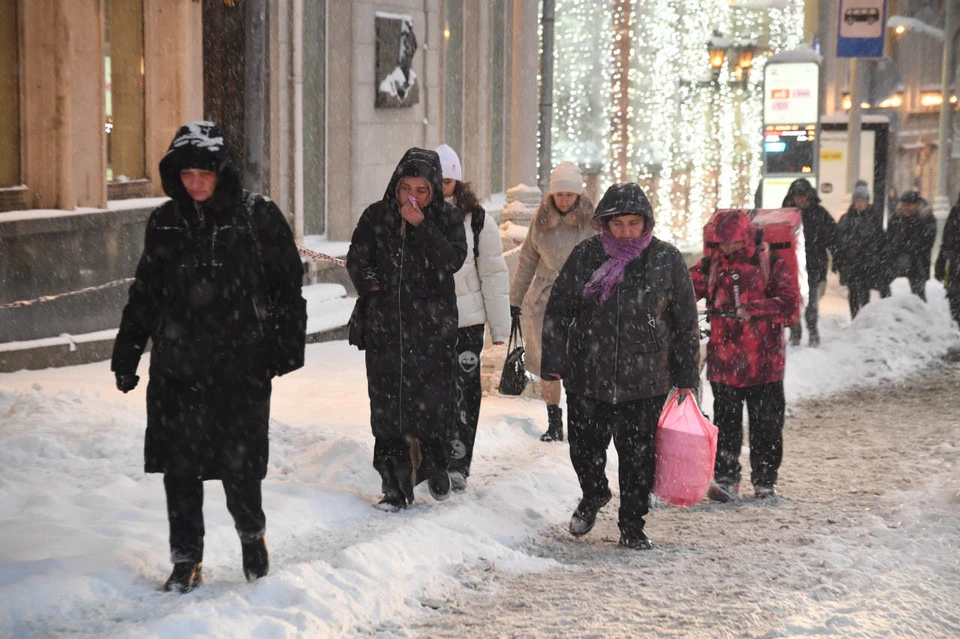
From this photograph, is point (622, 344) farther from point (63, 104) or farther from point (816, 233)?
A: point (816, 233)

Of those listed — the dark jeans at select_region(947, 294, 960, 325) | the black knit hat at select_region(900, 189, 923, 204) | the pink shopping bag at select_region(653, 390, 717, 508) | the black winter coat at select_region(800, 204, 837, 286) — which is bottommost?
the dark jeans at select_region(947, 294, 960, 325)

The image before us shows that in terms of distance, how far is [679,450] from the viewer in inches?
260

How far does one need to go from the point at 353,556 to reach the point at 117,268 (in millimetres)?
7022

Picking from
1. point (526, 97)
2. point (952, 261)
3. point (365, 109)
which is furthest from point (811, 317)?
point (365, 109)

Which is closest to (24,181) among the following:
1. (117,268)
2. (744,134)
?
(117,268)

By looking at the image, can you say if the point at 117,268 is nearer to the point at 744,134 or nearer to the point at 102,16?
the point at 102,16

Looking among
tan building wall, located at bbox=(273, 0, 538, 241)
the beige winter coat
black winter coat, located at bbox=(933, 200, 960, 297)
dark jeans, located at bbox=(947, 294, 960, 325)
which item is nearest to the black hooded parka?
the beige winter coat

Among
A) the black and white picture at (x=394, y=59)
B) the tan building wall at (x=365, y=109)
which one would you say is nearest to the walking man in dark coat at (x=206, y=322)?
the tan building wall at (x=365, y=109)

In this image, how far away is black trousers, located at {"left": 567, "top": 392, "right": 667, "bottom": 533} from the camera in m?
6.62

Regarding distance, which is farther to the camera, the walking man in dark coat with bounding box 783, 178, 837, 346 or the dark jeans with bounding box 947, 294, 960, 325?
the walking man in dark coat with bounding box 783, 178, 837, 346

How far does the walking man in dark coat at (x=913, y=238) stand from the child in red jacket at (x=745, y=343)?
1028cm

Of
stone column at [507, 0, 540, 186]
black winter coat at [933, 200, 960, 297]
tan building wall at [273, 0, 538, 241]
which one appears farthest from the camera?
stone column at [507, 0, 540, 186]

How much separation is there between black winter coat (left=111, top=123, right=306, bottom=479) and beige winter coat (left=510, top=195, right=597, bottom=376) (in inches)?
145

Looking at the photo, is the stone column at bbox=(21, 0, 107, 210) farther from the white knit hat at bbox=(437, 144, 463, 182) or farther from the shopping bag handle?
the white knit hat at bbox=(437, 144, 463, 182)
